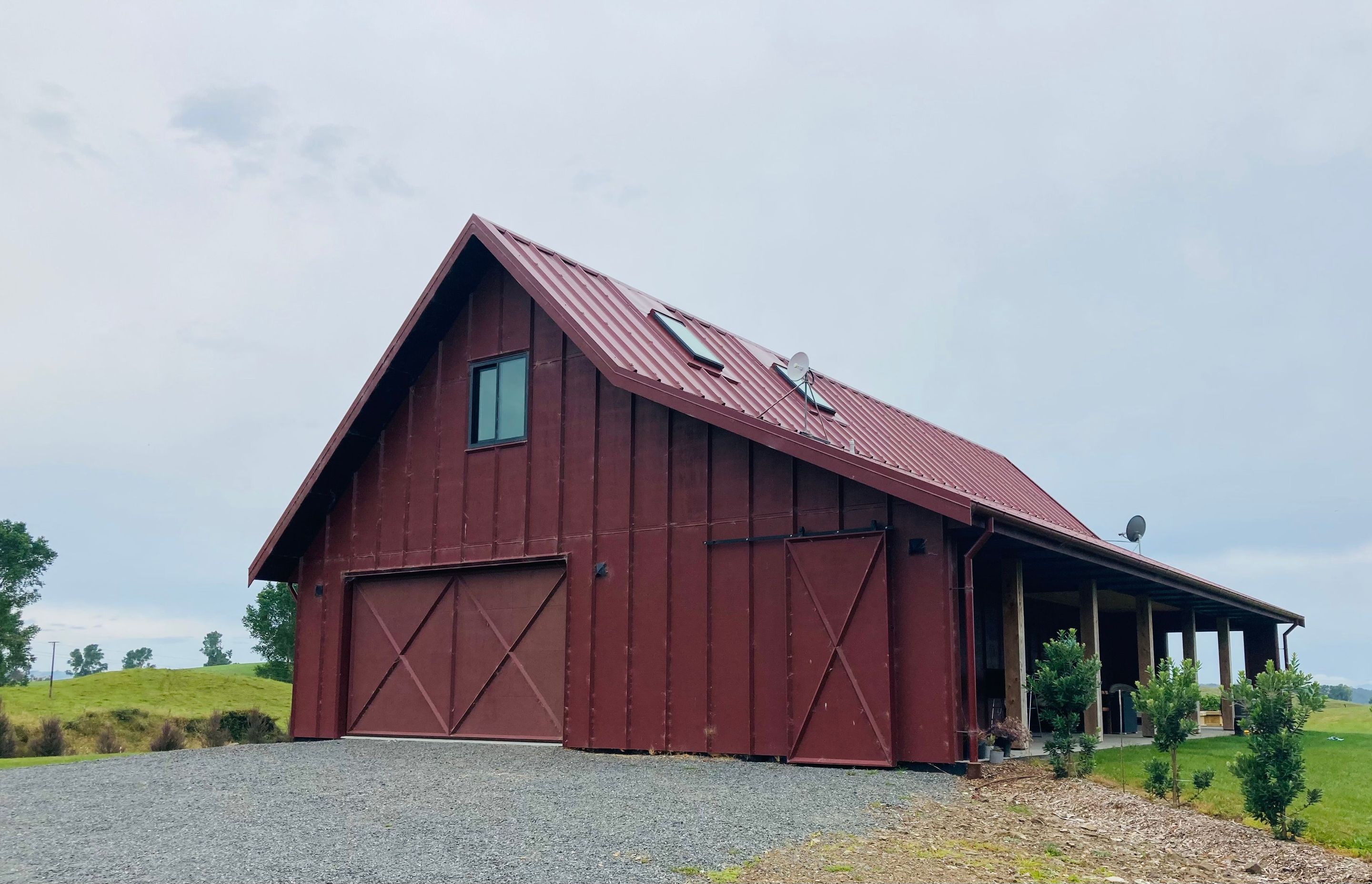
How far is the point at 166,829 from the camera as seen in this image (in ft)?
28.6

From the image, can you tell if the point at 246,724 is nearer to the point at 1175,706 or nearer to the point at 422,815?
the point at 422,815

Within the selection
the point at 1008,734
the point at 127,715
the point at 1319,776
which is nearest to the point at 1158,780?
the point at 1008,734

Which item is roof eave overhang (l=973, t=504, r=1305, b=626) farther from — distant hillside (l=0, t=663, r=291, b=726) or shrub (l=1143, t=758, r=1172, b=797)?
distant hillside (l=0, t=663, r=291, b=726)

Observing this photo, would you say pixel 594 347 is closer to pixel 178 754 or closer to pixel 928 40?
pixel 928 40

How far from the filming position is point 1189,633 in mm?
21250

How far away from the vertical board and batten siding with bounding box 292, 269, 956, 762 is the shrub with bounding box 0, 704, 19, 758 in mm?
7374

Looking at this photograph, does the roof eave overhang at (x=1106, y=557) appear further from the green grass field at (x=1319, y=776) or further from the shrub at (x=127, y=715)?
the shrub at (x=127, y=715)

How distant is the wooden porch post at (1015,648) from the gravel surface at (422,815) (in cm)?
239

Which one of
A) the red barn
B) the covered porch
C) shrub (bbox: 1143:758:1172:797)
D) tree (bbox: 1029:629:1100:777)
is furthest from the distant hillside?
shrub (bbox: 1143:758:1172:797)

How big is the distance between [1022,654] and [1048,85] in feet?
28.9

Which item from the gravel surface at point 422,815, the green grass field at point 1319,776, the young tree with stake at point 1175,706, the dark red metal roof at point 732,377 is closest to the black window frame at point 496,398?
the dark red metal roof at point 732,377

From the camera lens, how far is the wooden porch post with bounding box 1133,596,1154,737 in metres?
18.1

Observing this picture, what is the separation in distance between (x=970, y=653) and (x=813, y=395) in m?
6.46

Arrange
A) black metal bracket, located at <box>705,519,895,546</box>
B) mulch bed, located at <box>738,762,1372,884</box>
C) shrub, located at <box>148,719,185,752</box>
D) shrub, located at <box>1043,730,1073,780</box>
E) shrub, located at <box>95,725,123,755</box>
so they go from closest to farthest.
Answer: mulch bed, located at <box>738,762,1372,884</box> < shrub, located at <box>1043,730,1073,780</box> < black metal bracket, located at <box>705,519,895,546</box> < shrub, located at <box>148,719,185,752</box> < shrub, located at <box>95,725,123,755</box>
